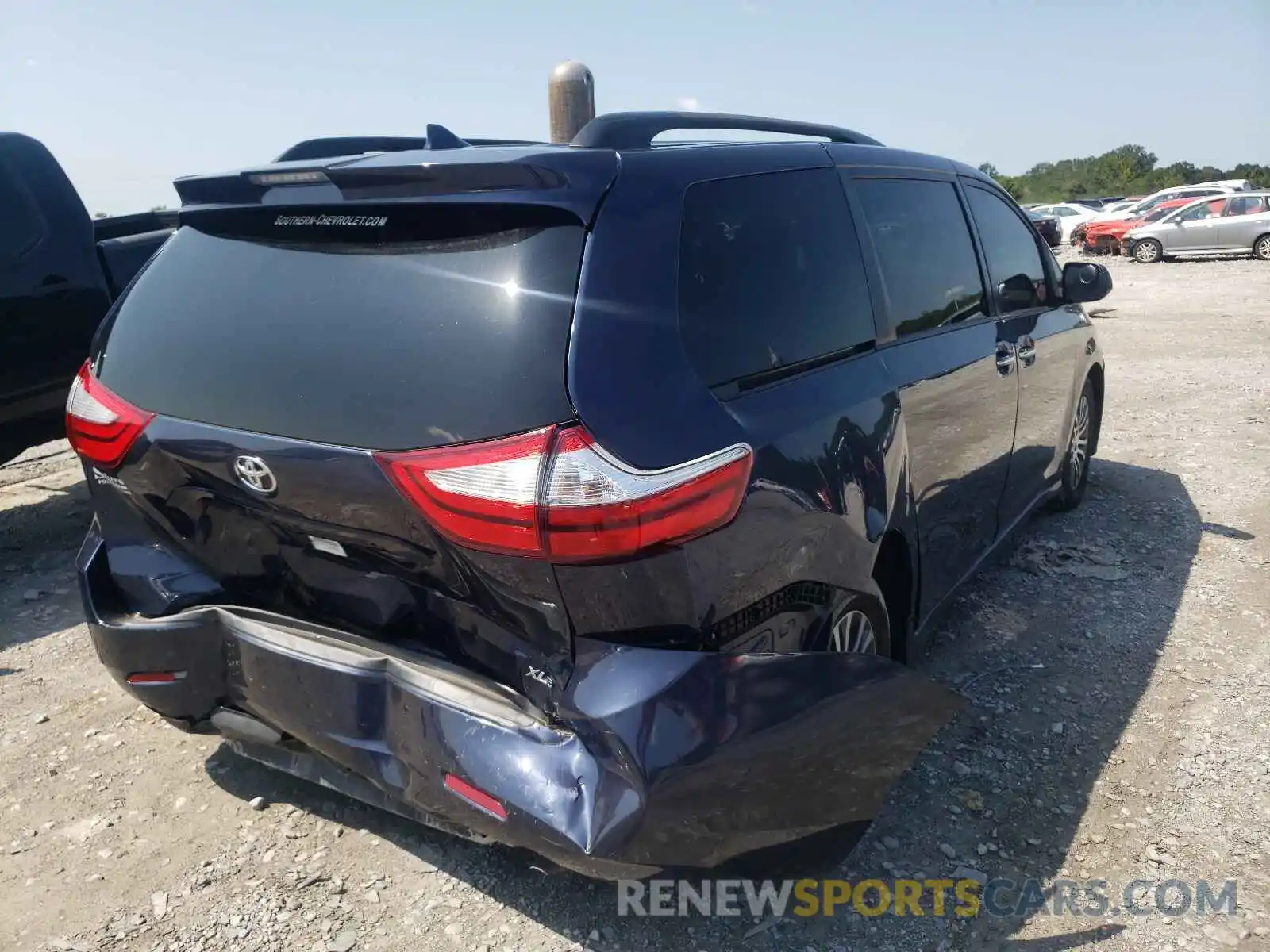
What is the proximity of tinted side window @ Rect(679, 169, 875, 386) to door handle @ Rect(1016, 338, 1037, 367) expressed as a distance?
4.57 feet

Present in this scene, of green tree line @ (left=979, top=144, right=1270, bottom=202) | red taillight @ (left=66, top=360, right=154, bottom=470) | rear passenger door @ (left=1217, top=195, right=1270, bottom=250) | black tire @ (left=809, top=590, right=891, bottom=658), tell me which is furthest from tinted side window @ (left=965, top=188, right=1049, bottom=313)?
green tree line @ (left=979, top=144, right=1270, bottom=202)

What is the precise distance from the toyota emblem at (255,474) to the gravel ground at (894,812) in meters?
1.01

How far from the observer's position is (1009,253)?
4.23 m

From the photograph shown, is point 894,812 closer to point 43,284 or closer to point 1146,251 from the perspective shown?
point 43,284

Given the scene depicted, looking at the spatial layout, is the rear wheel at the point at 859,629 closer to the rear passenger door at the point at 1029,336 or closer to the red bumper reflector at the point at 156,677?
the rear passenger door at the point at 1029,336

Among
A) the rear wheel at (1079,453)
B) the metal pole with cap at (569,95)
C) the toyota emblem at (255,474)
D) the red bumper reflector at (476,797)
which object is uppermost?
the metal pole with cap at (569,95)

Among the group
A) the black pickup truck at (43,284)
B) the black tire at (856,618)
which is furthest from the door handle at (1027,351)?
the black pickup truck at (43,284)

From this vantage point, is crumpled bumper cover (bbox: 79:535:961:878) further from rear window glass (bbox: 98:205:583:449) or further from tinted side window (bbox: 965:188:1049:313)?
tinted side window (bbox: 965:188:1049:313)

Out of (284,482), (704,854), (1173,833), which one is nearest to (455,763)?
(704,854)

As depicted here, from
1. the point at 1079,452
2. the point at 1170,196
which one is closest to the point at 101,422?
the point at 1079,452

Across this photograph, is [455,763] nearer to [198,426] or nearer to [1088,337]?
[198,426]

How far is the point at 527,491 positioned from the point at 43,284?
460 centimetres

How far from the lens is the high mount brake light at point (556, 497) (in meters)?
1.83

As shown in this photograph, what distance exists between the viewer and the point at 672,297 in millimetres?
2113
